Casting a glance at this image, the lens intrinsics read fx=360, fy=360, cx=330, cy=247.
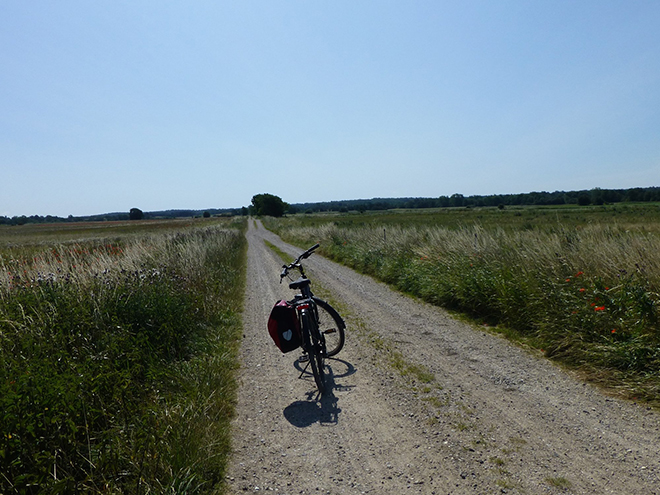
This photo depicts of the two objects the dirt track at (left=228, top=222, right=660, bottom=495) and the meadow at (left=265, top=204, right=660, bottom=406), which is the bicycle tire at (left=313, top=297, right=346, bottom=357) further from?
the meadow at (left=265, top=204, right=660, bottom=406)

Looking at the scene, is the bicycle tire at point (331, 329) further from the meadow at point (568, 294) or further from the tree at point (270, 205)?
the tree at point (270, 205)

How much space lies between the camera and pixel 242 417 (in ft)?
12.9

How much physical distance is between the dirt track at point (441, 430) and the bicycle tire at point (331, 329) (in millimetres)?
273

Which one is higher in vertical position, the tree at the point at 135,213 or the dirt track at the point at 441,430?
the tree at the point at 135,213

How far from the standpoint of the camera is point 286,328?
4.50 meters

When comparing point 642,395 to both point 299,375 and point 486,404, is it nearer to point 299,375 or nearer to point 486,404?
point 486,404

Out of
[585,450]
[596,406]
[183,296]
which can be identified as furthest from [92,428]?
[596,406]

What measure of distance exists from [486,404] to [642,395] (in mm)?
1641

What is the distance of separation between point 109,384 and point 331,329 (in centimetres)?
276

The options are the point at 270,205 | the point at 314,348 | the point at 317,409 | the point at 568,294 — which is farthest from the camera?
the point at 270,205

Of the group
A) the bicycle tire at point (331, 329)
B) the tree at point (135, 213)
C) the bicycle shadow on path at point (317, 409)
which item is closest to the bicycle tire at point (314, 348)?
the bicycle shadow on path at point (317, 409)

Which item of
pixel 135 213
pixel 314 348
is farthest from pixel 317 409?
pixel 135 213

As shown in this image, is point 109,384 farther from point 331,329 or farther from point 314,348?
point 331,329

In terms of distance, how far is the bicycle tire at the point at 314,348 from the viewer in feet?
14.3
